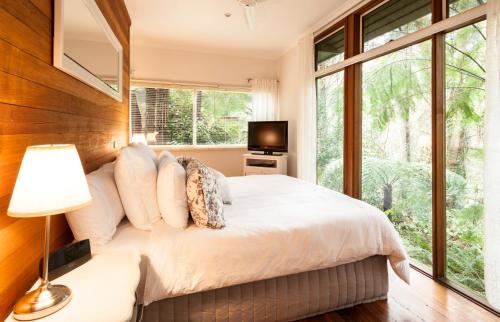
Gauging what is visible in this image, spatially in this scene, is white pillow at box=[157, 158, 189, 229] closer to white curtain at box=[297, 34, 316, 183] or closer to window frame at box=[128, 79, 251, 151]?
white curtain at box=[297, 34, 316, 183]

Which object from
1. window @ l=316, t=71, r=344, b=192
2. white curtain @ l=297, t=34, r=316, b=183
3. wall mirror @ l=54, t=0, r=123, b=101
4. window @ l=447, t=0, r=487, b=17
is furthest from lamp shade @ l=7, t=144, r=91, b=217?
white curtain @ l=297, t=34, r=316, b=183

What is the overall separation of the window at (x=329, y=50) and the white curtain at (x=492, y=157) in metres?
1.85

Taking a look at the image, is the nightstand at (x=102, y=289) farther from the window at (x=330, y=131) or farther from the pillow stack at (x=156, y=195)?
the window at (x=330, y=131)

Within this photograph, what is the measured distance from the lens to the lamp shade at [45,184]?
2.50 ft

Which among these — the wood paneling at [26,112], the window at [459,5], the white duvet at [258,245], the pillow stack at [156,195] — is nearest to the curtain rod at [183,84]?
the wood paneling at [26,112]

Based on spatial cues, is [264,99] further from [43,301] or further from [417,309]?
[43,301]

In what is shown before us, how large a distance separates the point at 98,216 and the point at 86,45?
114cm

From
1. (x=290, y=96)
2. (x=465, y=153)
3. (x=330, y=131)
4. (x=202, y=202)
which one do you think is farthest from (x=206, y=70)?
(x=465, y=153)

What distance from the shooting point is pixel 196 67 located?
4.61 meters

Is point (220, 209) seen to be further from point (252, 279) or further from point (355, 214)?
point (355, 214)

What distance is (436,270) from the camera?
84.7 inches

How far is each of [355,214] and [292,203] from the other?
1.61ft

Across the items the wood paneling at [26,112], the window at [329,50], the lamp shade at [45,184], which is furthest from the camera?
the window at [329,50]

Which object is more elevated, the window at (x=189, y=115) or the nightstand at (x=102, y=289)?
the window at (x=189, y=115)
